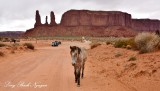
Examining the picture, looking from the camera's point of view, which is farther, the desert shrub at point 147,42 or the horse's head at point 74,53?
the desert shrub at point 147,42

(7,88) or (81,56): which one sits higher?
(81,56)

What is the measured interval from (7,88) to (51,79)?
281 centimetres

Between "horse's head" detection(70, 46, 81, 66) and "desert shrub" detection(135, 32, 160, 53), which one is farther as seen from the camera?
"desert shrub" detection(135, 32, 160, 53)

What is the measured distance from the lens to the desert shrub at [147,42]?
2469 centimetres

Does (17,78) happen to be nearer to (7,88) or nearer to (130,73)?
(7,88)

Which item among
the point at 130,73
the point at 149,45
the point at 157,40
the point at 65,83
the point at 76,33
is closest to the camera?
the point at 65,83

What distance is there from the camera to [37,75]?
1742cm

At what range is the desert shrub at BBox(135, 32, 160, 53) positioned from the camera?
81.0 ft

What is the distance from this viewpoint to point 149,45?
80.7ft

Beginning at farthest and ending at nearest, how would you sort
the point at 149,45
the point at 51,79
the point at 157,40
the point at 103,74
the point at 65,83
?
1. the point at 157,40
2. the point at 149,45
3. the point at 103,74
4. the point at 51,79
5. the point at 65,83

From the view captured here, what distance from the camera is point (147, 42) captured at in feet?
86.8

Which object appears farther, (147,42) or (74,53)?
(147,42)

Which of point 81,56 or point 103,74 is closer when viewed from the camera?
point 81,56

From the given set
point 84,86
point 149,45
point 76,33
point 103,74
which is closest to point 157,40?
point 149,45
